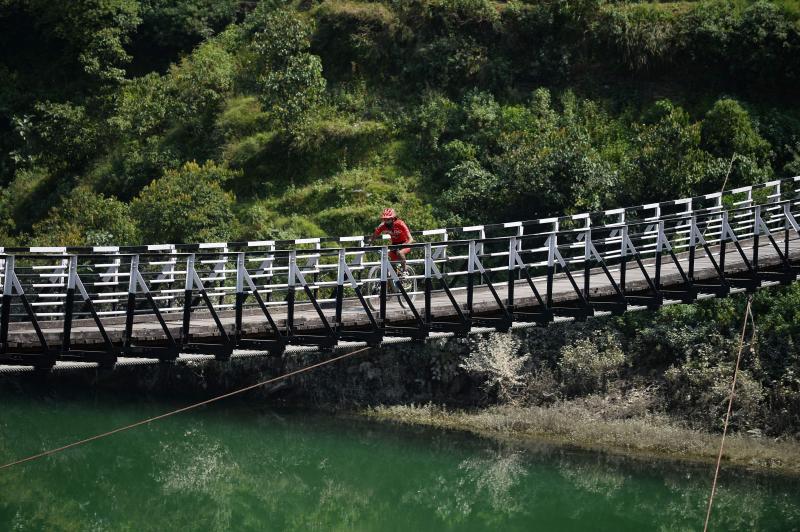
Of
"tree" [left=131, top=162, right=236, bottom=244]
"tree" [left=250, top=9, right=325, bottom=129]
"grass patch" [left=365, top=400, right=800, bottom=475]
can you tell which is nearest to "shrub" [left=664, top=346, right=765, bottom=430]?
"grass patch" [left=365, top=400, right=800, bottom=475]

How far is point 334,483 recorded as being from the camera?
21141mm

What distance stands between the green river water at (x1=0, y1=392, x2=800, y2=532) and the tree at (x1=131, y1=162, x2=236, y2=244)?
4.55m

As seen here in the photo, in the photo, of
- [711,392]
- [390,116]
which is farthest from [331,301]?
[390,116]

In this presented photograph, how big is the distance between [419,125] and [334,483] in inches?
479

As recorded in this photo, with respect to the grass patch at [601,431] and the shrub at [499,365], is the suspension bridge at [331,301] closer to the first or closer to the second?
the grass patch at [601,431]

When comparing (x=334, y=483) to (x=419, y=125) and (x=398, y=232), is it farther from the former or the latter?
(x=419, y=125)

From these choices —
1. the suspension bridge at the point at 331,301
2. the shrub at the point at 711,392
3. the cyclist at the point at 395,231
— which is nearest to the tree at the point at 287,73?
the suspension bridge at the point at 331,301

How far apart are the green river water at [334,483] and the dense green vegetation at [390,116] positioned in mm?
5813

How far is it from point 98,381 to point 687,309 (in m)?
13.6

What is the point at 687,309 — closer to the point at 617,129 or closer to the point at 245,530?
the point at 617,129

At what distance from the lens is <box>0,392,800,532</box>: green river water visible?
A: 19047 mm

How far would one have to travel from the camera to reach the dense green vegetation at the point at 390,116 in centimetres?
2686

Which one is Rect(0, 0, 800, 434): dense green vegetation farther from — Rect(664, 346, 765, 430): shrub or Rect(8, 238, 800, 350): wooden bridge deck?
Rect(8, 238, 800, 350): wooden bridge deck

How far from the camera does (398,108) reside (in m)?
31.2
